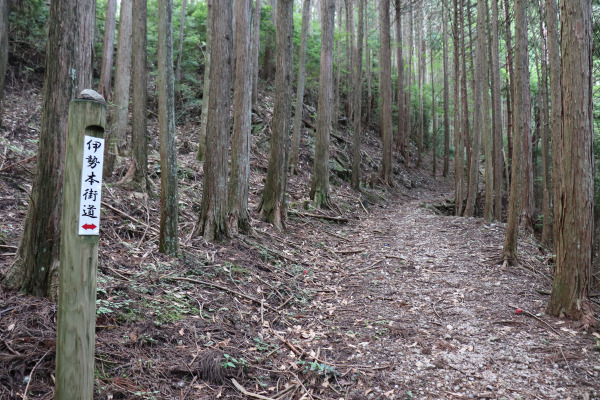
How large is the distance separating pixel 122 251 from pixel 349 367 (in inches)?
139

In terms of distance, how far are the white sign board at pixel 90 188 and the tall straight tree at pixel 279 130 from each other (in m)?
6.92

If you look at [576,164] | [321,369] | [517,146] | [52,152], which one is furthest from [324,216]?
[52,152]

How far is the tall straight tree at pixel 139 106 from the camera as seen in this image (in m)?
8.49

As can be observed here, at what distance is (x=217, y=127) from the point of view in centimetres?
736

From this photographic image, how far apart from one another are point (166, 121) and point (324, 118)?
766cm

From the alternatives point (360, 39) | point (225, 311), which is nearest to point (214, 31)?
point (225, 311)

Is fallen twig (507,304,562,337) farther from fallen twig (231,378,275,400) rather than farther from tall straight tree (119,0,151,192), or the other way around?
tall straight tree (119,0,151,192)

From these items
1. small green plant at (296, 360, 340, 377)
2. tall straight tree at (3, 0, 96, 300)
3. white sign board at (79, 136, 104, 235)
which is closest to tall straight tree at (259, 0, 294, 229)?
small green plant at (296, 360, 340, 377)

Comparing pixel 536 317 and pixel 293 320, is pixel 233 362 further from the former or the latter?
pixel 536 317

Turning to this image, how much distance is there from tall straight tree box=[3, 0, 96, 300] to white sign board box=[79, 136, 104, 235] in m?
1.43

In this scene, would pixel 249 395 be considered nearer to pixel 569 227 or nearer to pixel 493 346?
pixel 493 346

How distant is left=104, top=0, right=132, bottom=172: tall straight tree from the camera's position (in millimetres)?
10175

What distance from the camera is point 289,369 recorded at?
4.21 metres

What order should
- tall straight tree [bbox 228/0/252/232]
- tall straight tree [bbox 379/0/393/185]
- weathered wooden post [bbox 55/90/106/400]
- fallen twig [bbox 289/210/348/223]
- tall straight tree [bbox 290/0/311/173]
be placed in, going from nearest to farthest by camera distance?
weathered wooden post [bbox 55/90/106/400] < tall straight tree [bbox 228/0/252/232] < fallen twig [bbox 289/210/348/223] < tall straight tree [bbox 290/0/311/173] < tall straight tree [bbox 379/0/393/185]
